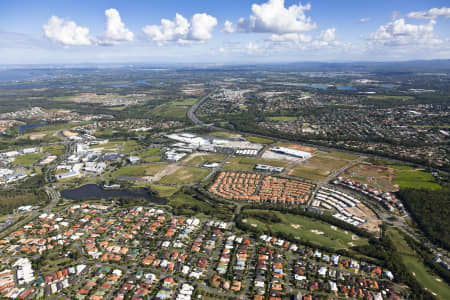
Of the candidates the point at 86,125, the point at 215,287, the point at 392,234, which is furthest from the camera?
the point at 86,125

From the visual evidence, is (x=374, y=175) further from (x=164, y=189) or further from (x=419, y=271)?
(x=164, y=189)

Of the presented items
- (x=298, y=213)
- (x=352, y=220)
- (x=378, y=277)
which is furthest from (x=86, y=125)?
(x=378, y=277)

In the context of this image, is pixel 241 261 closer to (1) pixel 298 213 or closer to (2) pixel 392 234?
(1) pixel 298 213

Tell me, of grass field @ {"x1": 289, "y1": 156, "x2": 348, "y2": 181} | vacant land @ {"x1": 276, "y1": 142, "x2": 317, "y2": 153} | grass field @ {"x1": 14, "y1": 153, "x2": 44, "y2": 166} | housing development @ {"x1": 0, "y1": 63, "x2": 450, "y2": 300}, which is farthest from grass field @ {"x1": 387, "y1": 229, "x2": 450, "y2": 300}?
grass field @ {"x1": 14, "y1": 153, "x2": 44, "y2": 166}

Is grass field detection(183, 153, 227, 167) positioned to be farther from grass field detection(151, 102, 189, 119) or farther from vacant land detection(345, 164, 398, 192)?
grass field detection(151, 102, 189, 119)

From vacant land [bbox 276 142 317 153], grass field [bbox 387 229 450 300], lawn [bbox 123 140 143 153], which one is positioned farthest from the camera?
lawn [bbox 123 140 143 153]
